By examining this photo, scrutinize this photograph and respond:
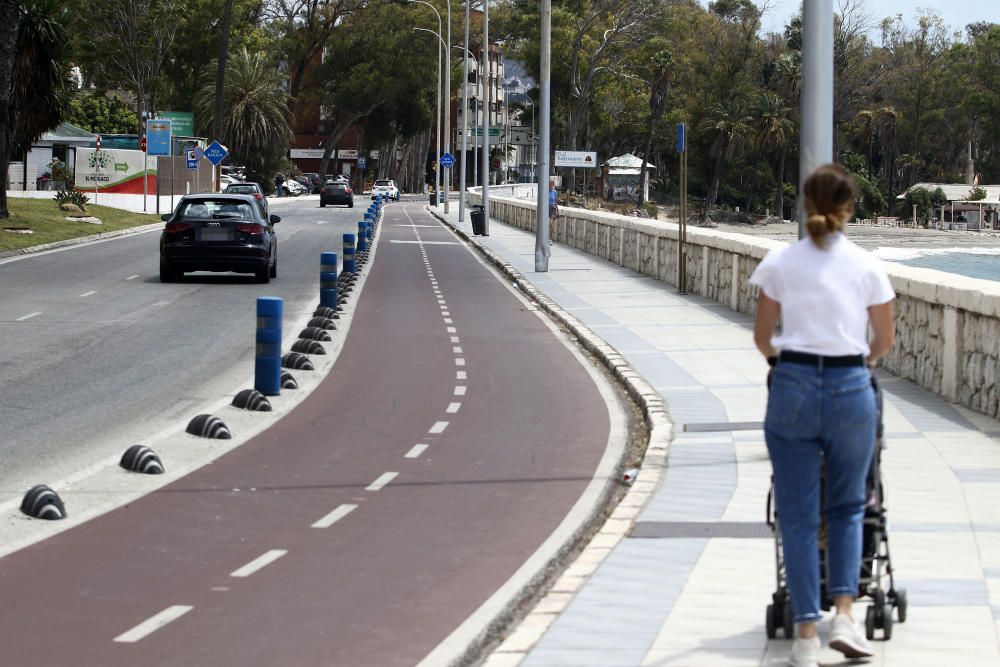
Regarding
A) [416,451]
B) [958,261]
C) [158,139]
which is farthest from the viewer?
[958,261]

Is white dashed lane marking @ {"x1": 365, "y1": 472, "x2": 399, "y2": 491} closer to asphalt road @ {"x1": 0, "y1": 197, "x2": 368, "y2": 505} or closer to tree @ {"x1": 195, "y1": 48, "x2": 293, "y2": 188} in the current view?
asphalt road @ {"x1": 0, "y1": 197, "x2": 368, "y2": 505}

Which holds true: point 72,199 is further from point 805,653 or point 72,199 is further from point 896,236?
point 896,236

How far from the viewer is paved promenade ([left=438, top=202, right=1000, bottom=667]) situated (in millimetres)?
6219

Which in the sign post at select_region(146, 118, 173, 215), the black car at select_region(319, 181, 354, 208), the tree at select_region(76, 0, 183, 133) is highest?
the tree at select_region(76, 0, 183, 133)

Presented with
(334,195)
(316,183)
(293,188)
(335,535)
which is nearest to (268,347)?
(335,535)

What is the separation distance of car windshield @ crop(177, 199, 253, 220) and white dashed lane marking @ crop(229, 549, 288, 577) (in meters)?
20.4

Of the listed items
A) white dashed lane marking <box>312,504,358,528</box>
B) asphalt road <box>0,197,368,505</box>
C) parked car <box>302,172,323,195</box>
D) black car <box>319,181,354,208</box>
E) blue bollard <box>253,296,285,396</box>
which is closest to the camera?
white dashed lane marking <box>312,504,358,528</box>

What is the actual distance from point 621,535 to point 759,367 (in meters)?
8.44

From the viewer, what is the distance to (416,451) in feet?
38.9

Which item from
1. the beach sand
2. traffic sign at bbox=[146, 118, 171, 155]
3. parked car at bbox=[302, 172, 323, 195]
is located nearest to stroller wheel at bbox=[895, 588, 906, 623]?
traffic sign at bbox=[146, 118, 171, 155]

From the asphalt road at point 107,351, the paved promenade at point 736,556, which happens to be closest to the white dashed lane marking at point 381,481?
the paved promenade at point 736,556

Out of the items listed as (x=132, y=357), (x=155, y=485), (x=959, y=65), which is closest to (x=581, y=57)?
(x=959, y=65)

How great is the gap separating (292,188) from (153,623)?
103849 mm

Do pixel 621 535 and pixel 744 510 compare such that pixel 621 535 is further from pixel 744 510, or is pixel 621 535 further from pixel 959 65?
pixel 959 65
